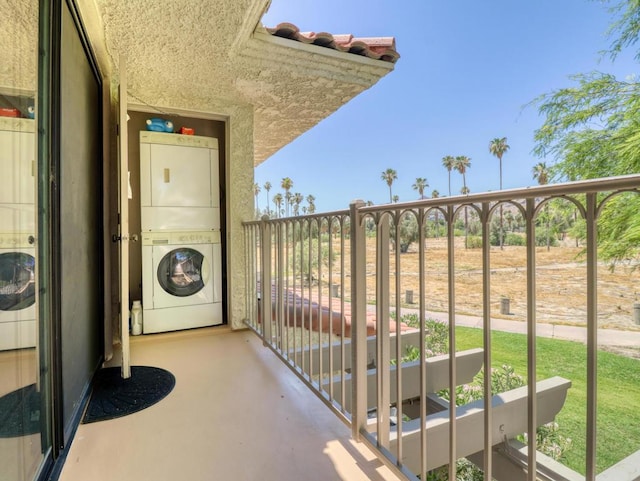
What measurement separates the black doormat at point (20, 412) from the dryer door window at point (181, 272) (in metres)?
1.99

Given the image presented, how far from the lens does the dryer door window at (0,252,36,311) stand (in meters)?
0.99

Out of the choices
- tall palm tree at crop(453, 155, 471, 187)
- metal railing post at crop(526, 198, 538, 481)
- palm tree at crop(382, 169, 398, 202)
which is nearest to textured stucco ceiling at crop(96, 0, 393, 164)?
metal railing post at crop(526, 198, 538, 481)

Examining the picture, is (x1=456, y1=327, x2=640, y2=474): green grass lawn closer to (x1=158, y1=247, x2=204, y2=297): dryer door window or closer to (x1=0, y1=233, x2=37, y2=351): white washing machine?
(x1=0, y1=233, x2=37, y2=351): white washing machine

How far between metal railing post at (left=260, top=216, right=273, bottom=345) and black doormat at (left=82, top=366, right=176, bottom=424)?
753 millimetres

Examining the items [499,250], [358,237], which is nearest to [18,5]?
[358,237]

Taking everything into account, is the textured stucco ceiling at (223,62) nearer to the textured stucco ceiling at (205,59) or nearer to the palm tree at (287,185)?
the textured stucco ceiling at (205,59)

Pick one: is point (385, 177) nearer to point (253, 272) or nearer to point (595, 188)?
point (253, 272)

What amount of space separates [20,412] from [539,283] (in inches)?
65.9

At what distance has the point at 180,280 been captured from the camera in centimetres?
325

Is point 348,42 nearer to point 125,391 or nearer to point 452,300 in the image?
point 452,300

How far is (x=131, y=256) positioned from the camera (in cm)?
318

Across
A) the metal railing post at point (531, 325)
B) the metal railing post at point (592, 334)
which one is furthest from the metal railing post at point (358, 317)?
the metal railing post at point (592, 334)

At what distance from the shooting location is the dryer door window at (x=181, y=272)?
3.18 meters

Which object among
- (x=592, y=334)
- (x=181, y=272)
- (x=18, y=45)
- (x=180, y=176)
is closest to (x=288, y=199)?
(x=180, y=176)
